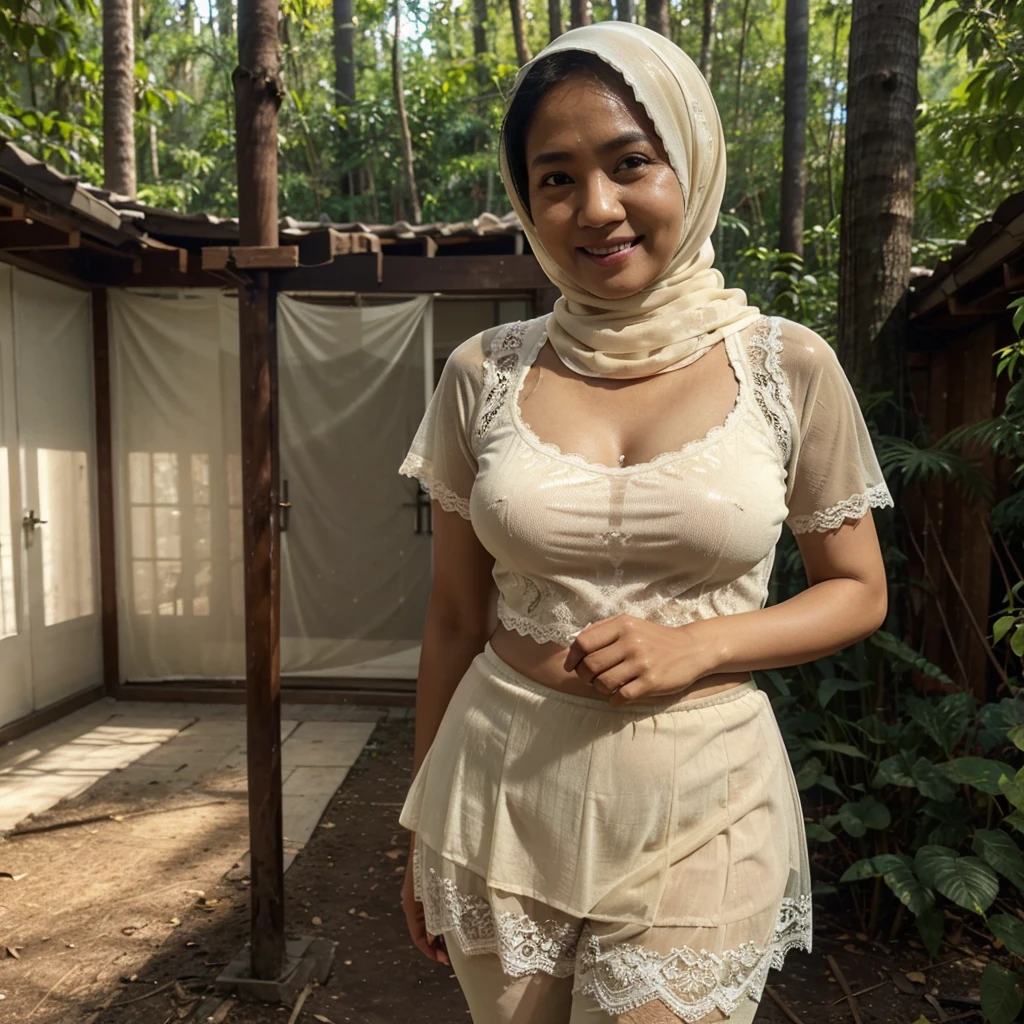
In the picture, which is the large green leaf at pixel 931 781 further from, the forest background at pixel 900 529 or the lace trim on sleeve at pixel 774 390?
the lace trim on sleeve at pixel 774 390

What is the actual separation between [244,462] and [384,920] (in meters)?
1.82

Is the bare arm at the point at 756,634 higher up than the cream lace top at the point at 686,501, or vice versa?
the cream lace top at the point at 686,501

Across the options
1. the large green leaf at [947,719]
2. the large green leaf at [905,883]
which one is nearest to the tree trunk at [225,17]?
the large green leaf at [947,719]

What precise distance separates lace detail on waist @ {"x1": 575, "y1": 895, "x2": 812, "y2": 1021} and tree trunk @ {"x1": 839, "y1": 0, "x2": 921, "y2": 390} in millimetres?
3062

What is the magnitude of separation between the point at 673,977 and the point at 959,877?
2.01 metres

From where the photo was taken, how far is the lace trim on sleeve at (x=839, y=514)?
48.7 inches

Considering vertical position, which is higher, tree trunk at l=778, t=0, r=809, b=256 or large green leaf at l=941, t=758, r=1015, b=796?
tree trunk at l=778, t=0, r=809, b=256

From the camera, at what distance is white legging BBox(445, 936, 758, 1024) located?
1.20m

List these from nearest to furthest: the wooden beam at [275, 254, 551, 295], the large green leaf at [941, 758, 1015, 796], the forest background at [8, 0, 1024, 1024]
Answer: the large green leaf at [941, 758, 1015, 796]
the forest background at [8, 0, 1024, 1024]
the wooden beam at [275, 254, 551, 295]

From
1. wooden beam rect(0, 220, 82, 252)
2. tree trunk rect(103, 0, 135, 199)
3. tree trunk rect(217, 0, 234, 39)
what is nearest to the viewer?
wooden beam rect(0, 220, 82, 252)

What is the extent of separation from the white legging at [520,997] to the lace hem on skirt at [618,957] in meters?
0.02

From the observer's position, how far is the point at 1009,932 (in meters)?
2.40

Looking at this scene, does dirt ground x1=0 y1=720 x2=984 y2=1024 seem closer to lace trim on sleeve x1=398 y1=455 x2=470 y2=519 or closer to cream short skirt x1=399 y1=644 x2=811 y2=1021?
cream short skirt x1=399 y1=644 x2=811 y2=1021

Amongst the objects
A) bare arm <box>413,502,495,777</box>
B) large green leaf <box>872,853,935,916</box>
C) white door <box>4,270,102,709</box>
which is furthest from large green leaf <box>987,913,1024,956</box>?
white door <box>4,270,102,709</box>
